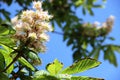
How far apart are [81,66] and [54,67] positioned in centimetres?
12

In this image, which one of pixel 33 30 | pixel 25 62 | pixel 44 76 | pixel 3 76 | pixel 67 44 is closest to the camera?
pixel 44 76

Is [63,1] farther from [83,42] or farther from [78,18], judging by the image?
[83,42]

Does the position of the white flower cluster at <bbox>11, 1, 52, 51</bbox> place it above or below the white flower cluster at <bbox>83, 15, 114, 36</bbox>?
below

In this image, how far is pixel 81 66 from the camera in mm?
1670

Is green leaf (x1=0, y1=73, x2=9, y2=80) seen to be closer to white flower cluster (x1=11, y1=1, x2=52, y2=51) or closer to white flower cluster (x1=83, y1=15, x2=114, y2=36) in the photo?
white flower cluster (x1=11, y1=1, x2=52, y2=51)

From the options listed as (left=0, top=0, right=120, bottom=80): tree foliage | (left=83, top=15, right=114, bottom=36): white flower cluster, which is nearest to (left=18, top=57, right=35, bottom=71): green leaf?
(left=0, top=0, right=120, bottom=80): tree foliage

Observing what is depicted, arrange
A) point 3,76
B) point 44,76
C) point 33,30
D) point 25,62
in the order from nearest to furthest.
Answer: point 44,76 < point 3,76 < point 25,62 < point 33,30

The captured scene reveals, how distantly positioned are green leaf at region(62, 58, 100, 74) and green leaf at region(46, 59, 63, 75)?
0.03m

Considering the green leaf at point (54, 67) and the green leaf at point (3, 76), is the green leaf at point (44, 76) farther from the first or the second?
the green leaf at point (3, 76)

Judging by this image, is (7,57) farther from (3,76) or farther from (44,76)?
(44,76)

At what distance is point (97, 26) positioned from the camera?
7359 millimetres

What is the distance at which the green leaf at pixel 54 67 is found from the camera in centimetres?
164

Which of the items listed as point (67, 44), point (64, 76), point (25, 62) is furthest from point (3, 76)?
point (67, 44)

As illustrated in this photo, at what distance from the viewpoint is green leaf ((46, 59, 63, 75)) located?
1.64 m
